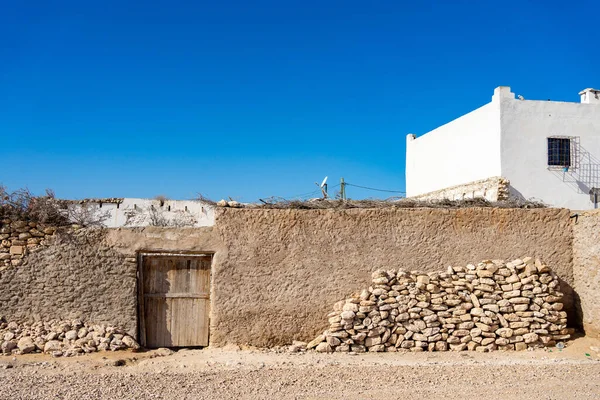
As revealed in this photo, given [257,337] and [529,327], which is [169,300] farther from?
[529,327]

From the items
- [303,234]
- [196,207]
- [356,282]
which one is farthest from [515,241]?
[196,207]

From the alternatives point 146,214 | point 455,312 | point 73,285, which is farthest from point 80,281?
→ point 455,312

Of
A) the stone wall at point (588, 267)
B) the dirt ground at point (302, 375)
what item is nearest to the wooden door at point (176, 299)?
the dirt ground at point (302, 375)

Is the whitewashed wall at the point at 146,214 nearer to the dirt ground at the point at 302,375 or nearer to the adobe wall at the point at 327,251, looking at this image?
the adobe wall at the point at 327,251

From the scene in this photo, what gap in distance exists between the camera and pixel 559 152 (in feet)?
54.9

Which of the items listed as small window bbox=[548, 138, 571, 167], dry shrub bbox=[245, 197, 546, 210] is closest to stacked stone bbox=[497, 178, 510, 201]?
small window bbox=[548, 138, 571, 167]

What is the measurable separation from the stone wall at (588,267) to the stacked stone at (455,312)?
1.50 ft

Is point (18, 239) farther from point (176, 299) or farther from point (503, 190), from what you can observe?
point (503, 190)

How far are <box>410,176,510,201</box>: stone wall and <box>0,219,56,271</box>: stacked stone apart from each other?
1033cm

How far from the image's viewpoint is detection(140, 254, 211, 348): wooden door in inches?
361

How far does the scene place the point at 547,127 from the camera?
16422mm

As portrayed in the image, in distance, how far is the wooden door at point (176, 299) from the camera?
916 centimetres

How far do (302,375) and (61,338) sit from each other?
3.79m

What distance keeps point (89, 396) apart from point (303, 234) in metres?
4.06
